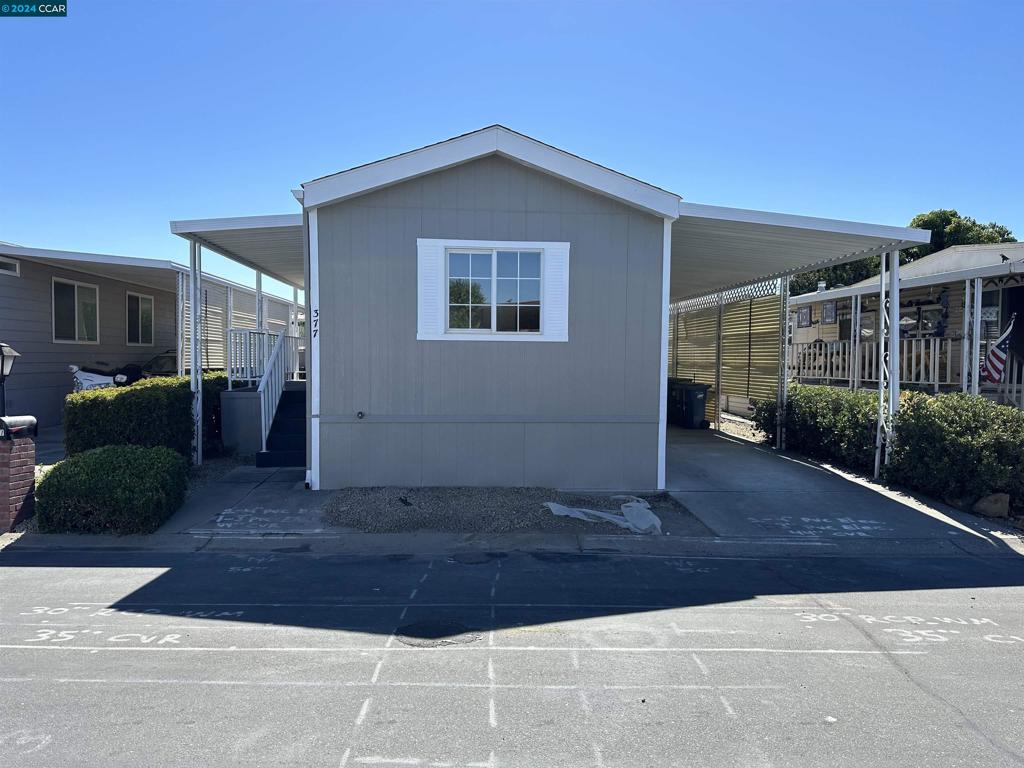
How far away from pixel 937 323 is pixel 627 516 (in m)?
8.95

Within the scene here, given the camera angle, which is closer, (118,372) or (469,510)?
(469,510)

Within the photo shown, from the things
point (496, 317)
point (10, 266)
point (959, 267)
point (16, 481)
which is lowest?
point (16, 481)

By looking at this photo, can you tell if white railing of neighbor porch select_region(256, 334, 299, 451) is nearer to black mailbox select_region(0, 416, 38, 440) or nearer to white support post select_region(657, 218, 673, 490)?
black mailbox select_region(0, 416, 38, 440)

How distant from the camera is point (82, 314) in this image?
15.1m

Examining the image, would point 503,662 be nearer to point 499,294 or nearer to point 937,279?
point 499,294

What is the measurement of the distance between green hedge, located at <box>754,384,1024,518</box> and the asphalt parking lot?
6.94 ft

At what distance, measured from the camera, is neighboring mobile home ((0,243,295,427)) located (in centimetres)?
1316

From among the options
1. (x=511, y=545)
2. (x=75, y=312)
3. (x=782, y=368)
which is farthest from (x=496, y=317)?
(x=75, y=312)

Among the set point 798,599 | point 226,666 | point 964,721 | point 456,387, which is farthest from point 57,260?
point 964,721

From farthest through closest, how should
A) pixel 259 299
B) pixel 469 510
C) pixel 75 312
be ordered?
pixel 75 312
pixel 259 299
pixel 469 510

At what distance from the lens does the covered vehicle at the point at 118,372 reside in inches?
541

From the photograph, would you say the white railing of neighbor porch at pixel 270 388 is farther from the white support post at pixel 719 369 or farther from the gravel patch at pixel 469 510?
the white support post at pixel 719 369

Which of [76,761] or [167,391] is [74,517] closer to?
[167,391]

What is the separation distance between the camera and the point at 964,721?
3711 mm
